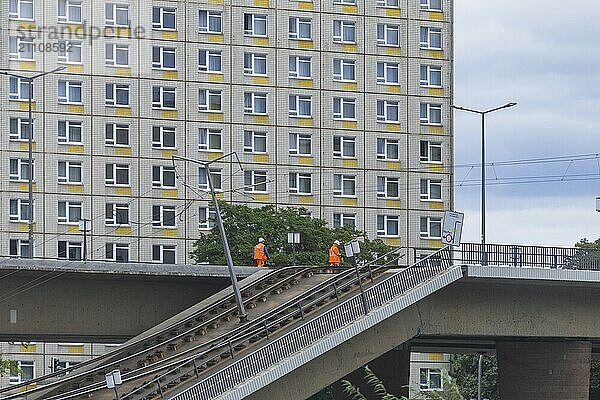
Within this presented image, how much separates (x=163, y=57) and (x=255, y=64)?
22.3ft

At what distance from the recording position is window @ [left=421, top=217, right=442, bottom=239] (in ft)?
388

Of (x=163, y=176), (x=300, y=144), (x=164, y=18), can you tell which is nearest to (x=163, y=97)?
(x=163, y=176)

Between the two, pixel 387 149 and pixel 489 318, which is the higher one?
pixel 387 149

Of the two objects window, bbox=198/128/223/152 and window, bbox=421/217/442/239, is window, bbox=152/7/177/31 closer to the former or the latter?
window, bbox=198/128/223/152

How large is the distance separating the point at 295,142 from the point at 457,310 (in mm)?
67513

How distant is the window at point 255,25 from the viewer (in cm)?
11312

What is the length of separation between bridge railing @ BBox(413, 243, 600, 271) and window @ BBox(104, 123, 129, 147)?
6250 cm

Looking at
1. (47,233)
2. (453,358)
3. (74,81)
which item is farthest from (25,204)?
(453,358)

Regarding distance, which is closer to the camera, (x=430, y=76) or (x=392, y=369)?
(x=392, y=369)

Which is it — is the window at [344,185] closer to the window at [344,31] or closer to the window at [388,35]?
the window at [344,31]

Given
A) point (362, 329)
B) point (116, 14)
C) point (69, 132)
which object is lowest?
point (362, 329)

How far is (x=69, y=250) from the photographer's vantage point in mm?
109375

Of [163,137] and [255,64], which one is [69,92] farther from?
[255,64]

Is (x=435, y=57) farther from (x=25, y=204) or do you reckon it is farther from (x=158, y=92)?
(x=25, y=204)
